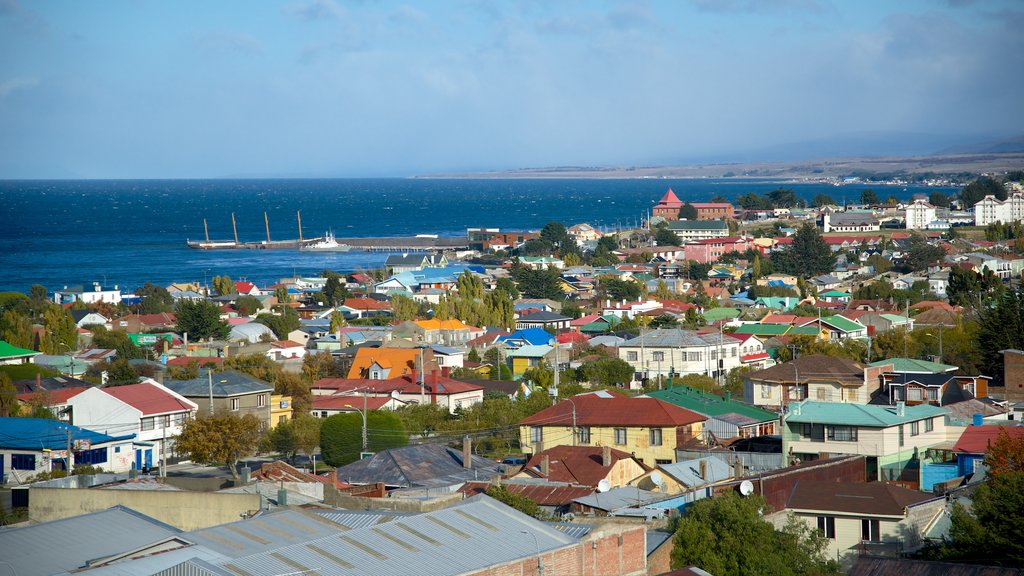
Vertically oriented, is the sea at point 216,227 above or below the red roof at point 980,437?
below

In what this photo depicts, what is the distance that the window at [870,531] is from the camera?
48.5 feet

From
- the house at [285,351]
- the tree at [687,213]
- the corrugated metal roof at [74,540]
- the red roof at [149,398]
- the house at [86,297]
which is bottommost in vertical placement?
the tree at [687,213]

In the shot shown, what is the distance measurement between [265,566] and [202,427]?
12516 mm

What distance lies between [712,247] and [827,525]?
58459mm

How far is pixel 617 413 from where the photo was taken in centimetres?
2167

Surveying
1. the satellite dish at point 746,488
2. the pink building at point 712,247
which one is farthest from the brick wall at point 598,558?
the pink building at point 712,247

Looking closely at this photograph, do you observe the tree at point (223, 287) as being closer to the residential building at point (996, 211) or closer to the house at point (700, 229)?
the house at point (700, 229)

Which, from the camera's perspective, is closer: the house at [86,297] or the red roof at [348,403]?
the red roof at [348,403]

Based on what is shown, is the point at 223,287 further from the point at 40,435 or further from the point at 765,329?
the point at 40,435

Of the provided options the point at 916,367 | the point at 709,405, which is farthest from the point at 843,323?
the point at 709,405

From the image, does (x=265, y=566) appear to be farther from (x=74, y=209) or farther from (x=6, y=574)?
(x=74, y=209)

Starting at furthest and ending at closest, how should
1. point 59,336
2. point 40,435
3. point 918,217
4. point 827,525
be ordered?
point 918,217
point 59,336
point 40,435
point 827,525

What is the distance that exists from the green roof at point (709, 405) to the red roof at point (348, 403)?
536 cm

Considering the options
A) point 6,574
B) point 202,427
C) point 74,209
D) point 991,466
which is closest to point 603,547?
point 6,574
